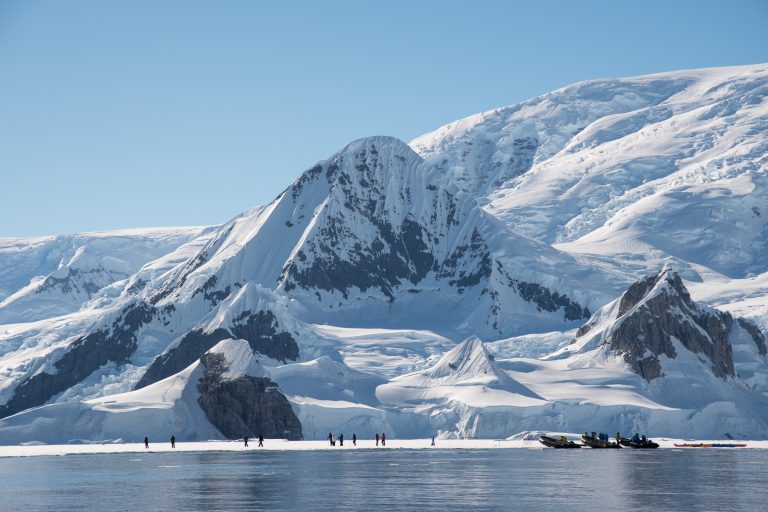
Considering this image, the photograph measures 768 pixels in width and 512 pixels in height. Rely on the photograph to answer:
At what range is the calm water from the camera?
11956 cm

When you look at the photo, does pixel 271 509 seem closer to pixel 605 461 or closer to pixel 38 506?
pixel 38 506

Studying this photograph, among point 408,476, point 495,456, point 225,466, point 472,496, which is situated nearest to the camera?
point 472,496

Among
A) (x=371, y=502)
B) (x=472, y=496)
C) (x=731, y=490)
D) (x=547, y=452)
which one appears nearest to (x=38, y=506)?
(x=371, y=502)

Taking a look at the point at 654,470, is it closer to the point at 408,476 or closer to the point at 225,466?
the point at 408,476

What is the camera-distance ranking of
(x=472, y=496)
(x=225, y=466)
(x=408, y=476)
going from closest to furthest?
(x=472, y=496), (x=408, y=476), (x=225, y=466)

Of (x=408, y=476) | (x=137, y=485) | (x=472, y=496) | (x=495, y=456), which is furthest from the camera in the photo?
(x=495, y=456)

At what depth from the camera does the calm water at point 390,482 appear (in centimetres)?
11956

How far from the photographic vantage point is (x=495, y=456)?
185250mm

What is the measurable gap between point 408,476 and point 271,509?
106 feet

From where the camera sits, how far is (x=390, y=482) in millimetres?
139125

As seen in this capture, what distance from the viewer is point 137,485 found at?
137m

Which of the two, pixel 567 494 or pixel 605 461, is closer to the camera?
pixel 567 494

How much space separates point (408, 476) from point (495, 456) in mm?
40424

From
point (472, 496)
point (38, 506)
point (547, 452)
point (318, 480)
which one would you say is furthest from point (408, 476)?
point (547, 452)
